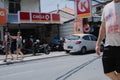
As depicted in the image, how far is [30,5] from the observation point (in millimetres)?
31656

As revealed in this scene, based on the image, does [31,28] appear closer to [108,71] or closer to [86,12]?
[86,12]

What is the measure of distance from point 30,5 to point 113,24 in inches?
1081

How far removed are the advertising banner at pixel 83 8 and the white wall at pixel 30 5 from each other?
522cm

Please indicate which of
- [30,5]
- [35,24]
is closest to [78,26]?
[35,24]

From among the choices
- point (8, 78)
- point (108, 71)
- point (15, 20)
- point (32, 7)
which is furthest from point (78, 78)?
point (32, 7)

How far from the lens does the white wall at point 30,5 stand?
31.0m

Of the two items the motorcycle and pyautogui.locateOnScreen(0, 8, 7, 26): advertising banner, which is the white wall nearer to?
pyautogui.locateOnScreen(0, 8, 7, 26): advertising banner

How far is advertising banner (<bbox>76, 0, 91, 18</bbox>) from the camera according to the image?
90.9 feet

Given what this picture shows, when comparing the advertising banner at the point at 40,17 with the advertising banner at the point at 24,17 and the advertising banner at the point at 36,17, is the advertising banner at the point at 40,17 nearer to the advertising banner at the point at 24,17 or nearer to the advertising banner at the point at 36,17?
the advertising banner at the point at 36,17

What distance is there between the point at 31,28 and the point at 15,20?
20.1ft

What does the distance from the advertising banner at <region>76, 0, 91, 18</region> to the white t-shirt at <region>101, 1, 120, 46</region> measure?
23.0 m

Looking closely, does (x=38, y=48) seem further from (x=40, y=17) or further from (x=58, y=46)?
(x=40, y=17)

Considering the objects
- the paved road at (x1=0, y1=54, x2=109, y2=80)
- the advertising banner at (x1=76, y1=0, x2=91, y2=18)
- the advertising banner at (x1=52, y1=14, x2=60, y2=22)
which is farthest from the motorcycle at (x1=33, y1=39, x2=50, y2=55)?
the paved road at (x1=0, y1=54, x2=109, y2=80)

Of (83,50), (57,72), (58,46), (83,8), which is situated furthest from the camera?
(83,8)
